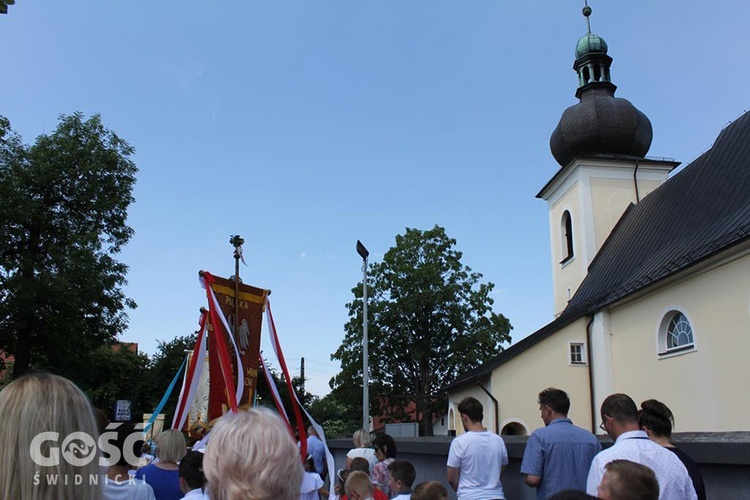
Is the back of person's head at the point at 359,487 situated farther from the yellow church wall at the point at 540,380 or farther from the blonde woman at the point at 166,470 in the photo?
the yellow church wall at the point at 540,380

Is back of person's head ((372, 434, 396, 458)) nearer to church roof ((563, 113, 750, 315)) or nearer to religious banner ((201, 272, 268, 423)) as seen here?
religious banner ((201, 272, 268, 423))

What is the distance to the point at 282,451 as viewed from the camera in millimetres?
1922

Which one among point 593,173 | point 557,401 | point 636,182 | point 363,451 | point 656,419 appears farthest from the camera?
point 636,182

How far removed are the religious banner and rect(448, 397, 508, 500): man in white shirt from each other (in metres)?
2.46

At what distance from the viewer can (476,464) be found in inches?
228

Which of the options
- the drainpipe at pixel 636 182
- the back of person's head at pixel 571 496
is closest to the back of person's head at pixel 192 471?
the back of person's head at pixel 571 496

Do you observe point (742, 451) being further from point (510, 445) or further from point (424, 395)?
point (424, 395)

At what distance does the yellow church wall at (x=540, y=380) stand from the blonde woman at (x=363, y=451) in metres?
15.5

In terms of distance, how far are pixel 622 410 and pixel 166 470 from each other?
314cm

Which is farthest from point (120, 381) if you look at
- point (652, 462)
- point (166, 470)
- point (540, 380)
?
point (652, 462)

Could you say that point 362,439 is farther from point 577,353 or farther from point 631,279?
point 577,353

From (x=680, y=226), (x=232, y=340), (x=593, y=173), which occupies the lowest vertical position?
(x=232, y=340)

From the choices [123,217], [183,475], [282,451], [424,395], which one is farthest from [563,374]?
[282,451]

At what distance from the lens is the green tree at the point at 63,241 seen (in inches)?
787
